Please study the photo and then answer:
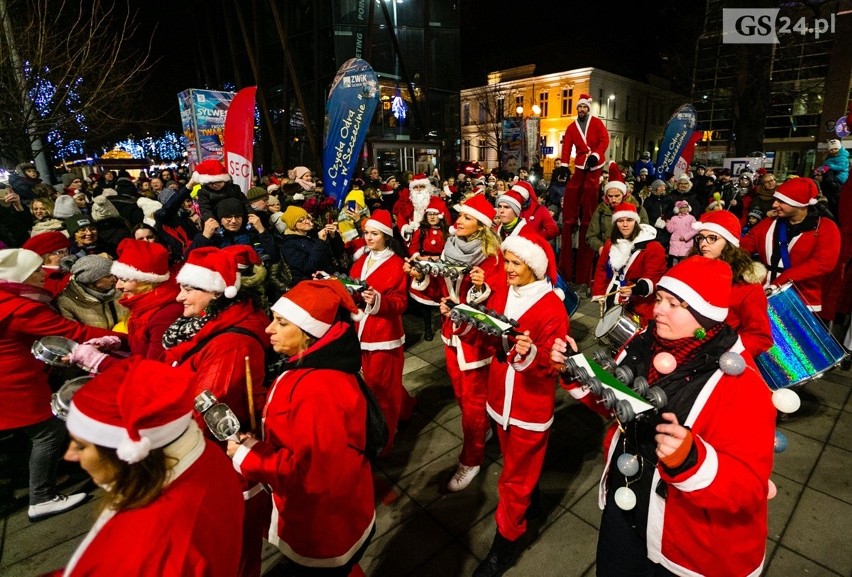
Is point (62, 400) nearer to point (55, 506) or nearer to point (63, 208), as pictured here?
point (55, 506)

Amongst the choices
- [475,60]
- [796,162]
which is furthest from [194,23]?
[796,162]

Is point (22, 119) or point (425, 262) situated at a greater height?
point (22, 119)

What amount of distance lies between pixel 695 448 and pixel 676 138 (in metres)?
13.7

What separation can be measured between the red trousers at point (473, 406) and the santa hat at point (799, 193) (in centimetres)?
382

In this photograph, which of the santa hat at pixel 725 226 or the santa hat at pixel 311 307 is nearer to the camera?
the santa hat at pixel 311 307

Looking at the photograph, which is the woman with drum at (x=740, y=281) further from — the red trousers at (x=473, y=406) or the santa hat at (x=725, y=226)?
the red trousers at (x=473, y=406)

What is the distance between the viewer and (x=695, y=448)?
1.55m

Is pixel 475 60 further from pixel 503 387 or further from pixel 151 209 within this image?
pixel 503 387

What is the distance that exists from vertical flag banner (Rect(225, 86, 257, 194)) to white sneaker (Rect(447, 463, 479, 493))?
19.2ft

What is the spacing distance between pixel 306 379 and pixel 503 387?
57.0 inches

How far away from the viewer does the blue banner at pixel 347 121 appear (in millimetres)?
7234

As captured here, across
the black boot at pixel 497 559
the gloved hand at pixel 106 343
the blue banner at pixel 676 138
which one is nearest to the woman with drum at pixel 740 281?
the black boot at pixel 497 559

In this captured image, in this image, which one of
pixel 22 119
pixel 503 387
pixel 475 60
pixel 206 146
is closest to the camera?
pixel 503 387

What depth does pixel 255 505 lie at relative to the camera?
8.76 ft
